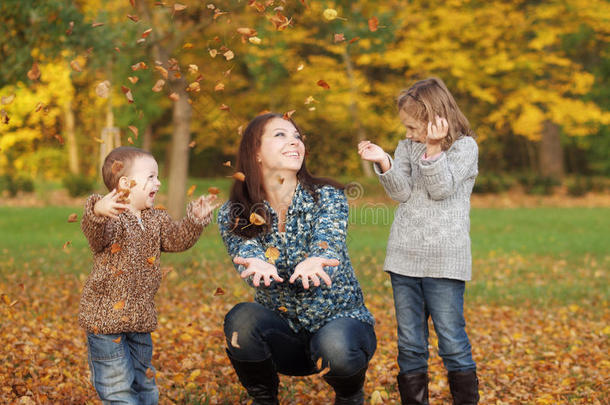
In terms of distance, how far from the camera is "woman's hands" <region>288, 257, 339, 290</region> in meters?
3.08

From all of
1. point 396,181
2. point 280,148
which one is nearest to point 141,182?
point 280,148

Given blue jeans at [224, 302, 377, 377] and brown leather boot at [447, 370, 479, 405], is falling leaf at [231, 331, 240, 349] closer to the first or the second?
blue jeans at [224, 302, 377, 377]

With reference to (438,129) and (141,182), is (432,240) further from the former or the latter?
(141,182)

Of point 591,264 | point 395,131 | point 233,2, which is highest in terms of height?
point 233,2

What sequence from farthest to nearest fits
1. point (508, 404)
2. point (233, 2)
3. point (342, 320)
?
point (233, 2)
point (508, 404)
point (342, 320)

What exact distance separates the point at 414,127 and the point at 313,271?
1308 millimetres

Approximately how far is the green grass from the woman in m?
1.91

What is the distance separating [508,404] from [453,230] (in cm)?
128

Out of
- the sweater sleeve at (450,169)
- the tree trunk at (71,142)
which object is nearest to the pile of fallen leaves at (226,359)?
the sweater sleeve at (450,169)

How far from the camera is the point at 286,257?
3.56 m

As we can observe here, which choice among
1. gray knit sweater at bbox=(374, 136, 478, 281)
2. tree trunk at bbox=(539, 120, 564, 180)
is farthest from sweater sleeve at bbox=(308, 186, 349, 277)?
tree trunk at bbox=(539, 120, 564, 180)

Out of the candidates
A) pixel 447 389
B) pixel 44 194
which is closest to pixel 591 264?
pixel 447 389

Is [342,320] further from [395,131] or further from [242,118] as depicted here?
[242,118]

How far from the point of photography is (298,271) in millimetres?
3121
